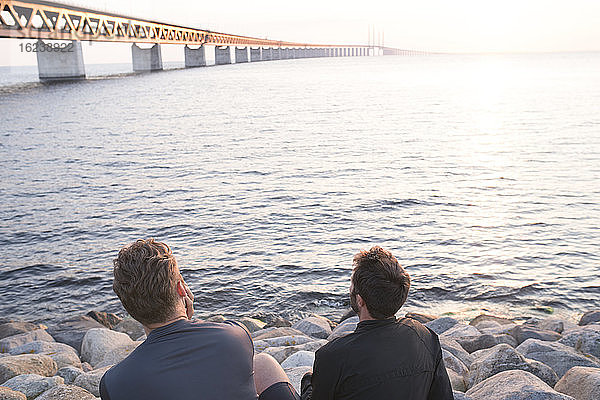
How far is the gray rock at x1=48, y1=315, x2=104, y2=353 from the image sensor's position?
9391mm

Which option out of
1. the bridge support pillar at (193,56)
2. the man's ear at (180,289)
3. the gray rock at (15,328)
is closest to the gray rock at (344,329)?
the gray rock at (15,328)

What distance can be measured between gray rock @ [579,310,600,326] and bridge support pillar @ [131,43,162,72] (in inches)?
4645

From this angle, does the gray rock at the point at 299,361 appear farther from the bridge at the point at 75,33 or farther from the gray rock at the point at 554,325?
the bridge at the point at 75,33

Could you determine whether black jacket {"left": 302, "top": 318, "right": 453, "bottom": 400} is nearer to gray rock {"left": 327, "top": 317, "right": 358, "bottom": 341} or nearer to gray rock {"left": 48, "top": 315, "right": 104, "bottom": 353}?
gray rock {"left": 327, "top": 317, "right": 358, "bottom": 341}

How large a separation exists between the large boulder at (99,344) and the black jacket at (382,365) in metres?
5.70

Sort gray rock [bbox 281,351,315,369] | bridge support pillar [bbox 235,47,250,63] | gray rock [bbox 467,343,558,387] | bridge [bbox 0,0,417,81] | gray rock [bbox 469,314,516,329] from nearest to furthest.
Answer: gray rock [bbox 467,343,558,387], gray rock [bbox 281,351,315,369], gray rock [bbox 469,314,516,329], bridge [bbox 0,0,417,81], bridge support pillar [bbox 235,47,250,63]

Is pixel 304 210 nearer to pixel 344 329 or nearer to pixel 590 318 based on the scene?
pixel 344 329

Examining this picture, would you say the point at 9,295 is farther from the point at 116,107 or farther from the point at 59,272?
the point at 116,107

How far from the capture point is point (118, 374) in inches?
116

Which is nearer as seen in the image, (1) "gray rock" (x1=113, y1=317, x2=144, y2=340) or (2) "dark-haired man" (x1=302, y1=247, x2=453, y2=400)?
(2) "dark-haired man" (x1=302, y1=247, x2=453, y2=400)

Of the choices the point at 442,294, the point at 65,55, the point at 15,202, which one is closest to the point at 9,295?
the point at 15,202

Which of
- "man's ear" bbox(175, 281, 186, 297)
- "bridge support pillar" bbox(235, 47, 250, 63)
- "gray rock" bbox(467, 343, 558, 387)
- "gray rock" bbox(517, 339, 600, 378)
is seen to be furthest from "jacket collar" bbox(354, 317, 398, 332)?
"bridge support pillar" bbox(235, 47, 250, 63)

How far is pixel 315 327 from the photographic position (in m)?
9.55

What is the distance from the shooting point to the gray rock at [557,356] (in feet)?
22.3
